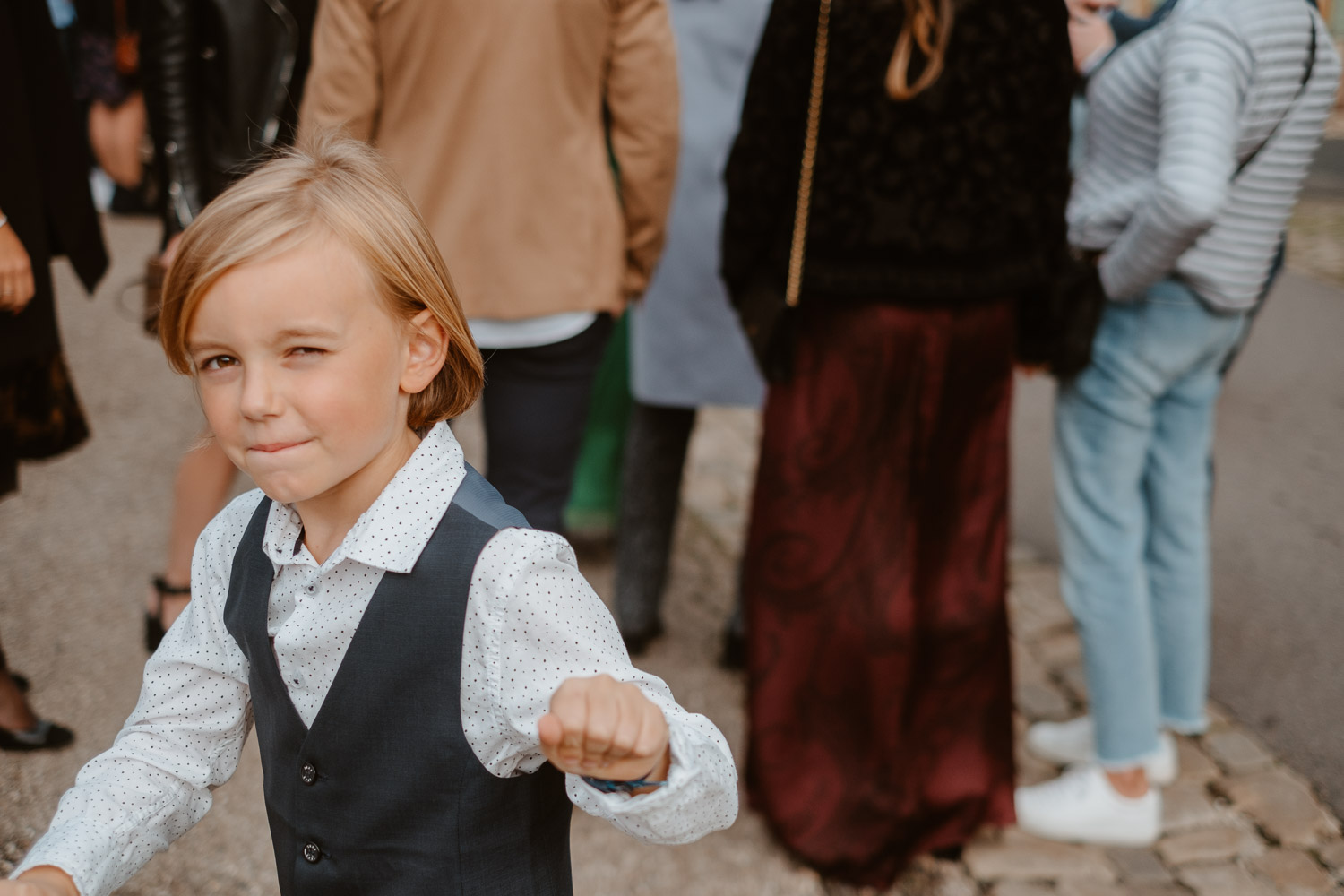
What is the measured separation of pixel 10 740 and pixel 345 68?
1.72 meters

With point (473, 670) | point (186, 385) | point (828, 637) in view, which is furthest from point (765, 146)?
point (186, 385)

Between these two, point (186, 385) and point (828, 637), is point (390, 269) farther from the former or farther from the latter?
point (186, 385)

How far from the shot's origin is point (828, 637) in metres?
2.71

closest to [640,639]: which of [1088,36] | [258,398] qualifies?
[1088,36]

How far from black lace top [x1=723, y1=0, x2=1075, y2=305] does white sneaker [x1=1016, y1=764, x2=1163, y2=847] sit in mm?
1287

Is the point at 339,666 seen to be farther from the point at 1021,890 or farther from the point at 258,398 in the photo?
the point at 1021,890

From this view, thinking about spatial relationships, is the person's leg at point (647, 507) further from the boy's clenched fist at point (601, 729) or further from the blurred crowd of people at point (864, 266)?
the boy's clenched fist at point (601, 729)

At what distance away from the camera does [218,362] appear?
1.27 metres

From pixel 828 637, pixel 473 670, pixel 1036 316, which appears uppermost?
pixel 473 670

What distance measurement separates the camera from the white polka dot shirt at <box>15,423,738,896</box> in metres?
1.21

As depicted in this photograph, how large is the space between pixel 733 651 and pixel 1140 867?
48.9 inches

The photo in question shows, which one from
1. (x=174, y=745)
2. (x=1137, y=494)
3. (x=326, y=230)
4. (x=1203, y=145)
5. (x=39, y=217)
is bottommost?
(x=1137, y=494)

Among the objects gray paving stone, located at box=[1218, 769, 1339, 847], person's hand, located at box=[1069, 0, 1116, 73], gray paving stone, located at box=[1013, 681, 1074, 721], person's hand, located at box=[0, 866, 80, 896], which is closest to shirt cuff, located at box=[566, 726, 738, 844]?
person's hand, located at box=[0, 866, 80, 896]

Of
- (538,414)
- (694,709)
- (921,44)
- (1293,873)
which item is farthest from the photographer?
(694,709)
